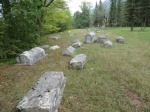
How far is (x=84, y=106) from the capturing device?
5.25 metres

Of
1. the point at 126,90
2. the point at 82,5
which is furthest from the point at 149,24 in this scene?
the point at 126,90

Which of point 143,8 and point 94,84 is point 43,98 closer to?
point 94,84

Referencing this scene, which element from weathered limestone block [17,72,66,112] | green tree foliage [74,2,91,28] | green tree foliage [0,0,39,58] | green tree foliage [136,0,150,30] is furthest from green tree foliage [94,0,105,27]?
weathered limestone block [17,72,66,112]

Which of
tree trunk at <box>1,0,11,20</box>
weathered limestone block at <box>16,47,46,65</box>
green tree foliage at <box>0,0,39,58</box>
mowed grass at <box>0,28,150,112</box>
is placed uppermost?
tree trunk at <box>1,0,11,20</box>

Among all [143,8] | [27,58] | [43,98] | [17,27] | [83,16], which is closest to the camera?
[43,98]

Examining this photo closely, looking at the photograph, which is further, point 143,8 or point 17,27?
point 143,8

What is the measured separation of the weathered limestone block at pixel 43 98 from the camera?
4.02 meters

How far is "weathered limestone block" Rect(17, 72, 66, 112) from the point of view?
4.02 metres

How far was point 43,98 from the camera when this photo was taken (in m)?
4.29

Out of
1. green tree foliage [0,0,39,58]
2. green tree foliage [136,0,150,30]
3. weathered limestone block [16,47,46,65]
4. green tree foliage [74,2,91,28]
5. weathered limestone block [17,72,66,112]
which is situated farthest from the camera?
green tree foliage [74,2,91,28]

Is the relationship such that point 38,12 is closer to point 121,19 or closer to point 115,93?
point 115,93

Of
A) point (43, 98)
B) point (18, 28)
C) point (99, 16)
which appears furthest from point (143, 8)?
point (43, 98)

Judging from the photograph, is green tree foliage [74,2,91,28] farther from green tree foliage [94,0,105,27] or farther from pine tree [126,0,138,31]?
pine tree [126,0,138,31]

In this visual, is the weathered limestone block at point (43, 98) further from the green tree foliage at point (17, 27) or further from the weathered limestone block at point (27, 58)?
the green tree foliage at point (17, 27)
